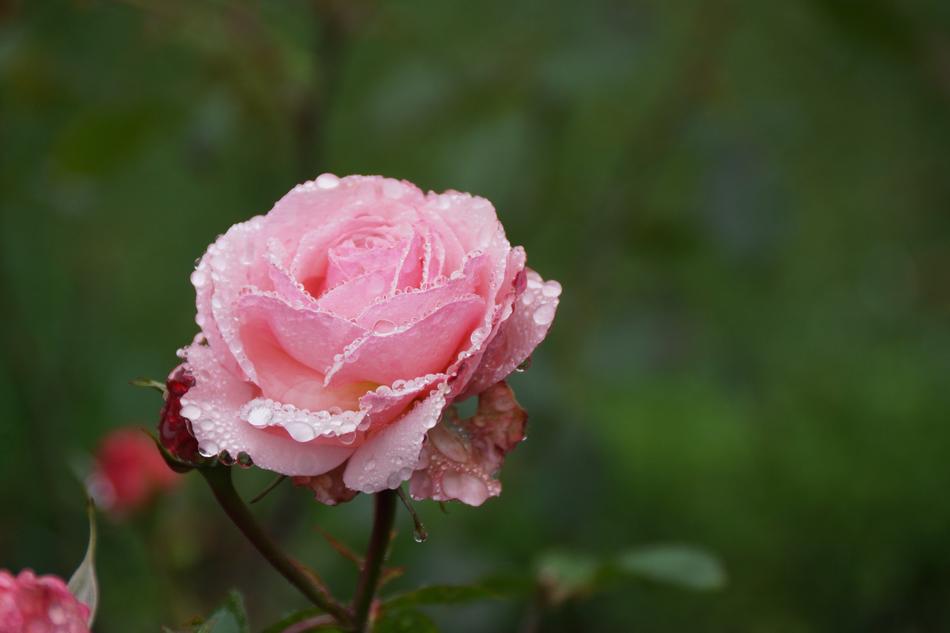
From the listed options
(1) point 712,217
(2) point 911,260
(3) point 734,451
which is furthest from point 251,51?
(2) point 911,260

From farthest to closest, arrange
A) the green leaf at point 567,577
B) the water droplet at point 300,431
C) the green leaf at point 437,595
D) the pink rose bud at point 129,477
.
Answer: the pink rose bud at point 129,477 < the green leaf at point 567,577 < the green leaf at point 437,595 < the water droplet at point 300,431

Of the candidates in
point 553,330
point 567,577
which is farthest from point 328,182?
point 553,330

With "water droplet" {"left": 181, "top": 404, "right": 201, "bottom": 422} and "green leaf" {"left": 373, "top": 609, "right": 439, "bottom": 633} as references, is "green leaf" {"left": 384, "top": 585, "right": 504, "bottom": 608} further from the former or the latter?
"water droplet" {"left": 181, "top": 404, "right": 201, "bottom": 422}

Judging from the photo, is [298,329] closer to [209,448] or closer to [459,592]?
[209,448]

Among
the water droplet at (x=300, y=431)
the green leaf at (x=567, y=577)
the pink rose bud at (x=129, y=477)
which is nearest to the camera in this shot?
the water droplet at (x=300, y=431)

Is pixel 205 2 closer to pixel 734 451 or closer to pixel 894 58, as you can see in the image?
pixel 894 58

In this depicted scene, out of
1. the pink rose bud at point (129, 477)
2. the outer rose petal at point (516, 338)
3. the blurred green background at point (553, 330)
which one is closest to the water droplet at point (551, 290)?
the outer rose petal at point (516, 338)

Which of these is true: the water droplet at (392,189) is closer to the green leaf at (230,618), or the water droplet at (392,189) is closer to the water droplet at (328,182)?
the water droplet at (328,182)
